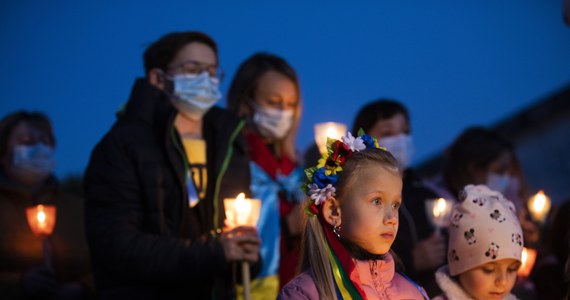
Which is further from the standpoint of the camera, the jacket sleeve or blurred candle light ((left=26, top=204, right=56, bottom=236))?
blurred candle light ((left=26, top=204, right=56, bottom=236))

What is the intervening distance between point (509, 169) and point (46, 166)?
350 cm

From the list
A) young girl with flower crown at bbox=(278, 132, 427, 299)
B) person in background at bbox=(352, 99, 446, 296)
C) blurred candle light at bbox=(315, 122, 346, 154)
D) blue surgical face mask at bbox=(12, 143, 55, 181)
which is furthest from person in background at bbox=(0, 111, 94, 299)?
young girl with flower crown at bbox=(278, 132, 427, 299)

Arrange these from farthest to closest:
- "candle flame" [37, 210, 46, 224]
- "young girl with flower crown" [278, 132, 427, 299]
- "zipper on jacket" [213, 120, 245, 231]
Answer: "candle flame" [37, 210, 46, 224], "zipper on jacket" [213, 120, 245, 231], "young girl with flower crown" [278, 132, 427, 299]

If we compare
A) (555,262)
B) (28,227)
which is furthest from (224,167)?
(555,262)

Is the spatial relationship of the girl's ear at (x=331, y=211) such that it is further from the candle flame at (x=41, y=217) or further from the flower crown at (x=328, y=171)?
the candle flame at (x=41, y=217)

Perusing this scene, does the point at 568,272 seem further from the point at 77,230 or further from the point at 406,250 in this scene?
the point at 77,230

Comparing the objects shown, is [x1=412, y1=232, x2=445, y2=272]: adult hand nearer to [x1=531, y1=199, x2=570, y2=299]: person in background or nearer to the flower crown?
[x1=531, y1=199, x2=570, y2=299]: person in background

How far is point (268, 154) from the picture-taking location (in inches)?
231

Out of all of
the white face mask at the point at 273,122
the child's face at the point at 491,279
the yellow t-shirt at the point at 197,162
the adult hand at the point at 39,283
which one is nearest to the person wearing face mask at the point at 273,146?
the white face mask at the point at 273,122

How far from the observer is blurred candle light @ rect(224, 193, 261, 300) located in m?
4.61

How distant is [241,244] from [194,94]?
1014 millimetres

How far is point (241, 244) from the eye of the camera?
469 centimetres


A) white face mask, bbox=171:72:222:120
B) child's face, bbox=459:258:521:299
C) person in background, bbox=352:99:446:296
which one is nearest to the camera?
child's face, bbox=459:258:521:299

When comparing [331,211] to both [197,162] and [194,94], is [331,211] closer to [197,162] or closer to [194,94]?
[197,162]
